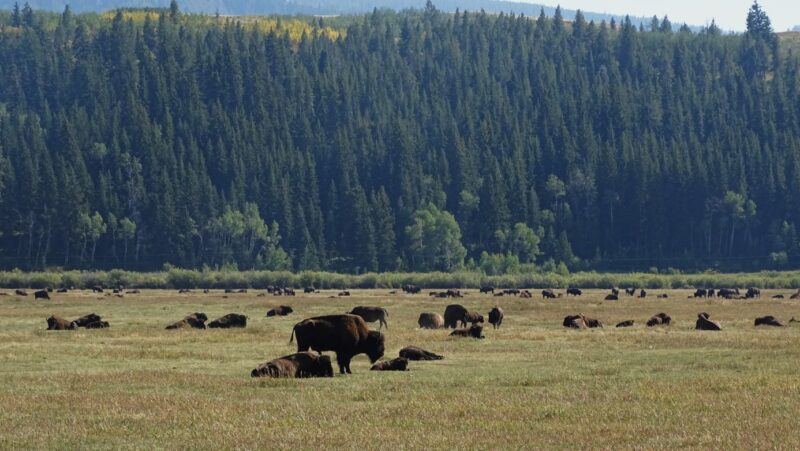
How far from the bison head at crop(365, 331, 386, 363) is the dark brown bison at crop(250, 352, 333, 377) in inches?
117

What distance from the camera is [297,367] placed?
3284cm

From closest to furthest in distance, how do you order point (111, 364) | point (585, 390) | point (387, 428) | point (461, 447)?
point (461, 447) → point (387, 428) → point (585, 390) → point (111, 364)

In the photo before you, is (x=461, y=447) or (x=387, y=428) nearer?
(x=461, y=447)

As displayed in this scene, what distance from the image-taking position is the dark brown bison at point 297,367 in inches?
1262

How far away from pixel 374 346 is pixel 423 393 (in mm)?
7981

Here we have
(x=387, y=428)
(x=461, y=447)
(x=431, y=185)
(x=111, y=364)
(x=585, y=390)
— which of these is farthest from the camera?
(x=431, y=185)

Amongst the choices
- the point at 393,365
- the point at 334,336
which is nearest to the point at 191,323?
the point at 334,336

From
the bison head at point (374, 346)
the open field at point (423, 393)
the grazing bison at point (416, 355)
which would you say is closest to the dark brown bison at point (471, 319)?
the open field at point (423, 393)

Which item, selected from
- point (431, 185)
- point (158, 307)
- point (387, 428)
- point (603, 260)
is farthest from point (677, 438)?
point (431, 185)

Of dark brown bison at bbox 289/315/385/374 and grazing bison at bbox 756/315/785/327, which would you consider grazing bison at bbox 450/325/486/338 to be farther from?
grazing bison at bbox 756/315/785/327

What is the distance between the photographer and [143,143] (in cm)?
19212

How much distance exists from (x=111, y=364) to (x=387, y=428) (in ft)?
47.8

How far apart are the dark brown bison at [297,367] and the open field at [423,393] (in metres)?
0.77

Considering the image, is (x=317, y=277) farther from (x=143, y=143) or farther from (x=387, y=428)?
→ (x=387, y=428)
